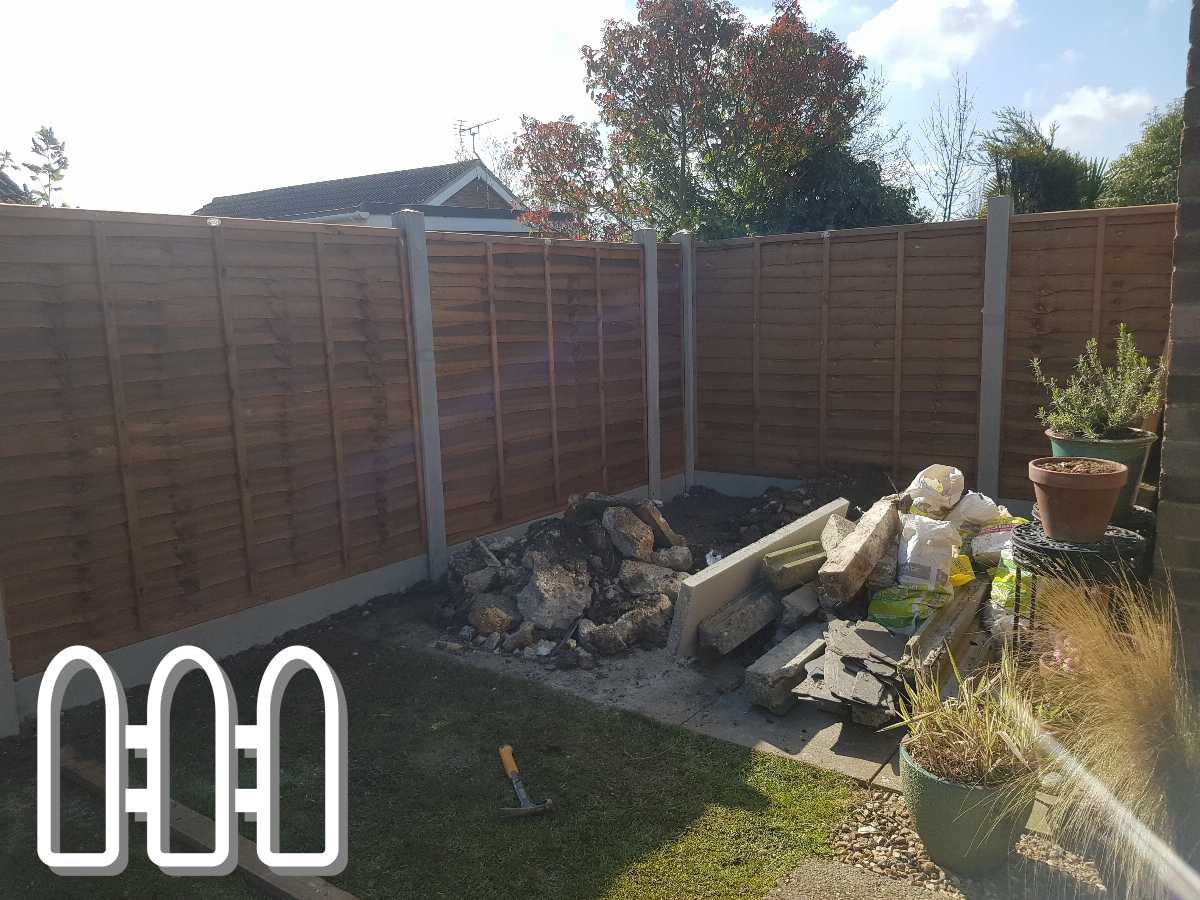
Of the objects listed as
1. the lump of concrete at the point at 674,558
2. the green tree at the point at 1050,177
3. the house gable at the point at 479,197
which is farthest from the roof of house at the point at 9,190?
the green tree at the point at 1050,177

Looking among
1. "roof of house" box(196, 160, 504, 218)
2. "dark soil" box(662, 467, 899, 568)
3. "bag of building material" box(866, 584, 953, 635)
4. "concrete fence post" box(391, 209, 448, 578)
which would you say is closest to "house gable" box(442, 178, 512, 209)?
"roof of house" box(196, 160, 504, 218)

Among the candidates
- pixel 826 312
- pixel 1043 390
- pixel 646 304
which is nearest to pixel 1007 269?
pixel 1043 390

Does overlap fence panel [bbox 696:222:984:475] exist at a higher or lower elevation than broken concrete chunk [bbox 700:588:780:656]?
higher

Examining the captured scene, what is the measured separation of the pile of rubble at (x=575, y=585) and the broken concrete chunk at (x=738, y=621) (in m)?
0.48

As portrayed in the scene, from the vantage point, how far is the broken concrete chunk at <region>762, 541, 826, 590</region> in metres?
5.73

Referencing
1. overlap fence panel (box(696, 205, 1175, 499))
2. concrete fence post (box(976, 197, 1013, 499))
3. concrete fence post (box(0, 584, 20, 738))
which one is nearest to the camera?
concrete fence post (box(0, 584, 20, 738))

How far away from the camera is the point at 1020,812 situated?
3.25 meters

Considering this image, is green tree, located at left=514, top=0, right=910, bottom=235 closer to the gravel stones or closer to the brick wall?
the brick wall

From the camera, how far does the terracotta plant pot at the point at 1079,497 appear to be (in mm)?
4289

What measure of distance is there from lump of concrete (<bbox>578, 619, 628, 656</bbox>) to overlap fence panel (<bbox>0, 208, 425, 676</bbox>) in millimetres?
1826

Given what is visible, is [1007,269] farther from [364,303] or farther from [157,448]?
A: [157,448]

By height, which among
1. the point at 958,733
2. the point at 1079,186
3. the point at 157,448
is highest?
the point at 1079,186

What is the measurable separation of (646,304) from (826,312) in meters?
1.81

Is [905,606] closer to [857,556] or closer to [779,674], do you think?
[857,556]
